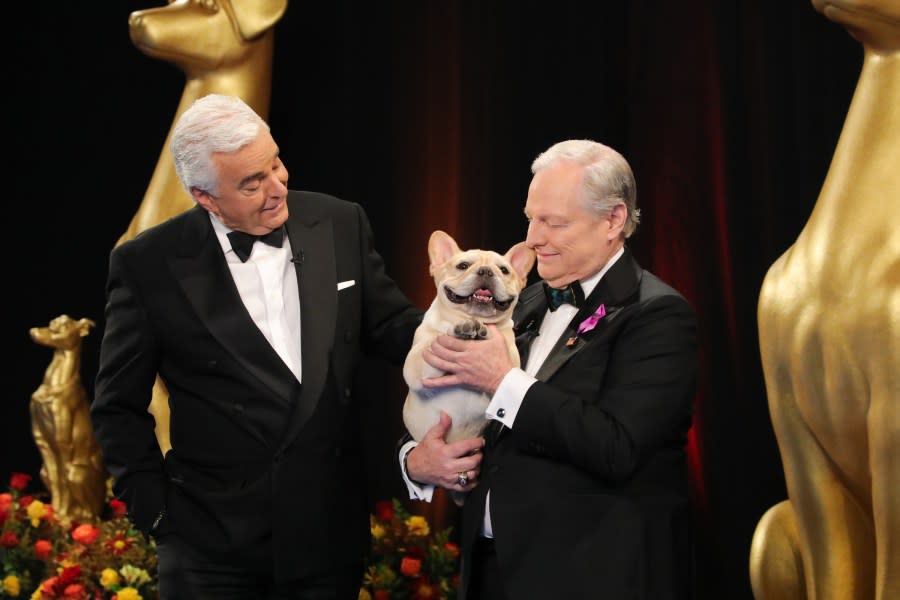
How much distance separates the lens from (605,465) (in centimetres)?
192

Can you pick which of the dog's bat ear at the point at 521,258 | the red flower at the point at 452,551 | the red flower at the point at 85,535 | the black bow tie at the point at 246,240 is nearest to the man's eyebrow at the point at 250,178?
the black bow tie at the point at 246,240

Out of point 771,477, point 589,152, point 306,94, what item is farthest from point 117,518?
point 589,152

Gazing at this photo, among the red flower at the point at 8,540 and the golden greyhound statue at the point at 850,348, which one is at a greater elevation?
the golden greyhound statue at the point at 850,348

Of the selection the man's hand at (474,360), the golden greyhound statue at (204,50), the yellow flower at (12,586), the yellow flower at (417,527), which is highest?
the golden greyhound statue at (204,50)

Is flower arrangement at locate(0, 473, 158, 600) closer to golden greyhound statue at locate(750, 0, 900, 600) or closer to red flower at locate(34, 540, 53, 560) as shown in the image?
red flower at locate(34, 540, 53, 560)

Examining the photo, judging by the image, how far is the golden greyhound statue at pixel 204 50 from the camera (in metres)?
3.79

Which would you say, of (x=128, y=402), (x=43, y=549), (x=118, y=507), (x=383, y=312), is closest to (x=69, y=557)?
(x=43, y=549)

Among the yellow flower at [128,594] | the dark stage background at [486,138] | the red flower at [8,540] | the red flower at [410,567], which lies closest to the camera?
the dark stage background at [486,138]

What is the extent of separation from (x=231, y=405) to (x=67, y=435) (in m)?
2.08

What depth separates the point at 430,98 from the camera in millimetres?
4066

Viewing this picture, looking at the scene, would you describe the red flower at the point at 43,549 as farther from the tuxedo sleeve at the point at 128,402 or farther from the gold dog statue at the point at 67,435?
the tuxedo sleeve at the point at 128,402

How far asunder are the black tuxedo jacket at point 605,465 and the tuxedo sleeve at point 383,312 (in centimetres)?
45

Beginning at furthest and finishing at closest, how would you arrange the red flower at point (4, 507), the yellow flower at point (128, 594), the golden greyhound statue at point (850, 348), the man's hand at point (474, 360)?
the red flower at point (4, 507) → the yellow flower at point (128, 594) → the man's hand at point (474, 360) → the golden greyhound statue at point (850, 348)

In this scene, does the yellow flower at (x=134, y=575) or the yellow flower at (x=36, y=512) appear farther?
the yellow flower at (x=36, y=512)
